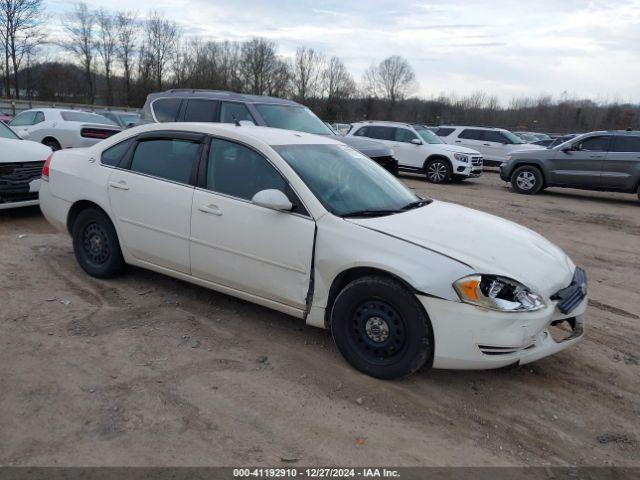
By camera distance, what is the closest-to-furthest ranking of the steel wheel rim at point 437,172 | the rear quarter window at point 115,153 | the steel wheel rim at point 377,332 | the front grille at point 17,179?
the steel wheel rim at point 377,332 → the rear quarter window at point 115,153 → the front grille at point 17,179 → the steel wheel rim at point 437,172

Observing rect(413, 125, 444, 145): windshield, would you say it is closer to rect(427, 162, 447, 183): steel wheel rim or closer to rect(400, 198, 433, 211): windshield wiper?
rect(427, 162, 447, 183): steel wheel rim

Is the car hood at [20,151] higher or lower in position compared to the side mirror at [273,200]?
lower

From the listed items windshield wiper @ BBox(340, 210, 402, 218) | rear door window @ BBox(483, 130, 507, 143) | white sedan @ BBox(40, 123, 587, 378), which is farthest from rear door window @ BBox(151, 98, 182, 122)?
rear door window @ BBox(483, 130, 507, 143)

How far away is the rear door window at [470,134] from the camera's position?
2123cm

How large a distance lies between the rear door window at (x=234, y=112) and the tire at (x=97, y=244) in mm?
4269

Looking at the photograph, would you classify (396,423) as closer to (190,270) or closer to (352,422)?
(352,422)

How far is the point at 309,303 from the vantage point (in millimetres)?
3861

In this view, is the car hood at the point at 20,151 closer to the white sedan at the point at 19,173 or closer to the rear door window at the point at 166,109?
the white sedan at the point at 19,173

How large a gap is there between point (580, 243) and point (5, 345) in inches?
321

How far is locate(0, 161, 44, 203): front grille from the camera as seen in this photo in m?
7.36

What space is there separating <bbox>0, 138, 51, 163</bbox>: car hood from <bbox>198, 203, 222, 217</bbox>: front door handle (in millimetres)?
4660

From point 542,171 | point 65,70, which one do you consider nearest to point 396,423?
point 542,171

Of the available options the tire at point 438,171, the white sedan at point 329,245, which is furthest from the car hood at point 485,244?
the tire at point 438,171

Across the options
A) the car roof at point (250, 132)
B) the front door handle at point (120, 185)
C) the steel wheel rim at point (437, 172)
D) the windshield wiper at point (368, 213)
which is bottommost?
the steel wheel rim at point (437, 172)
